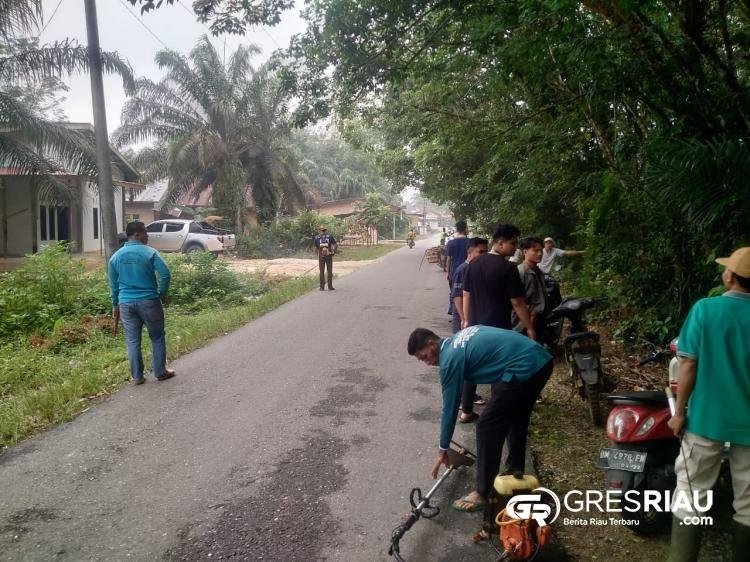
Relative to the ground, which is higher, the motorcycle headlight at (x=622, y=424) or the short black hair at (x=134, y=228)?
the short black hair at (x=134, y=228)

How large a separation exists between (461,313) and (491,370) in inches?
97.6

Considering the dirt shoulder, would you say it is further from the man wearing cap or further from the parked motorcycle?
the man wearing cap

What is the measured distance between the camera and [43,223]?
2148cm

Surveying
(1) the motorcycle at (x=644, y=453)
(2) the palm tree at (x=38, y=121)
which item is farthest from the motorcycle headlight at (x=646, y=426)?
(2) the palm tree at (x=38, y=121)

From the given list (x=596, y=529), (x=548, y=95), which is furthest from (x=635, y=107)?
(x=596, y=529)

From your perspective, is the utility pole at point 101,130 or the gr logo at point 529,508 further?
the utility pole at point 101,130

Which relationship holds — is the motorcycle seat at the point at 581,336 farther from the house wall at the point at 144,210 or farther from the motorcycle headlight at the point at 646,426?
the house wall at the point at 144,210

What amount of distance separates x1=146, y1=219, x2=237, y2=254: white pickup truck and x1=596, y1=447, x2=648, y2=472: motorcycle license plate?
21887mm

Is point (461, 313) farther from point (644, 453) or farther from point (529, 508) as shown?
point (529, 508)

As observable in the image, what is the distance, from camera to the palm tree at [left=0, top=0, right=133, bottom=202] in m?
12.8

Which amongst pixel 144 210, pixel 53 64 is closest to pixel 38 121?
pixel 53 64

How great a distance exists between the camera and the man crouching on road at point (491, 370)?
10.3 ft

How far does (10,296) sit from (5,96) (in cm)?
733

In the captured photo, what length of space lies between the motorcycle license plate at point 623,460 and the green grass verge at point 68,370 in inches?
182
